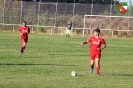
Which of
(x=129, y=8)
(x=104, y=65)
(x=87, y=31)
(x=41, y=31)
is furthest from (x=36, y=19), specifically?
(x=104, y=65)

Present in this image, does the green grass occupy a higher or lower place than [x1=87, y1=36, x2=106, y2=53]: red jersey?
lower

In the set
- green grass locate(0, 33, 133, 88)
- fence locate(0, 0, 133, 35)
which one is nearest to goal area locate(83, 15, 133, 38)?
fence locate(0, 0, 133, 35)

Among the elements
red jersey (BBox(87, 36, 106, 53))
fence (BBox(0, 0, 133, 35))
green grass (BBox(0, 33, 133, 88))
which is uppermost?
fence (BBox(0, 0, 133, 35))

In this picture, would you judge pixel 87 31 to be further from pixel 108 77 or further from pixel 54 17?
pixel 108 77

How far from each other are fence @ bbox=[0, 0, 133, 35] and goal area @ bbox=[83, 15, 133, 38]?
46.3 inches

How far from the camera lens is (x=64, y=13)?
5788 centimetres

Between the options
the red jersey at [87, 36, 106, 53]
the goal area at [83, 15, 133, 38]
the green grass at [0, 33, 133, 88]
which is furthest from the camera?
the goal area at [83, 15, 133, 38]

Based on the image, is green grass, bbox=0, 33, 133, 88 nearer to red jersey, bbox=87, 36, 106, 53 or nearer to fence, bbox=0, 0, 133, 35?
red jersey, bbox=87, 36, 106, 53

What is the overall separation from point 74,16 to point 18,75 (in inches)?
1638

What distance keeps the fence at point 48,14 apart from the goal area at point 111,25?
3.86ft

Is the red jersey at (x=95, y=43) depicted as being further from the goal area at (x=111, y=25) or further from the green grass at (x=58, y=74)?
the goal area at (x=111, y=25)

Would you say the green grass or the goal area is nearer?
the green grass

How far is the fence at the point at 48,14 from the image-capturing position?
5681 centimetres

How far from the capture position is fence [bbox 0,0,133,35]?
186 ft
